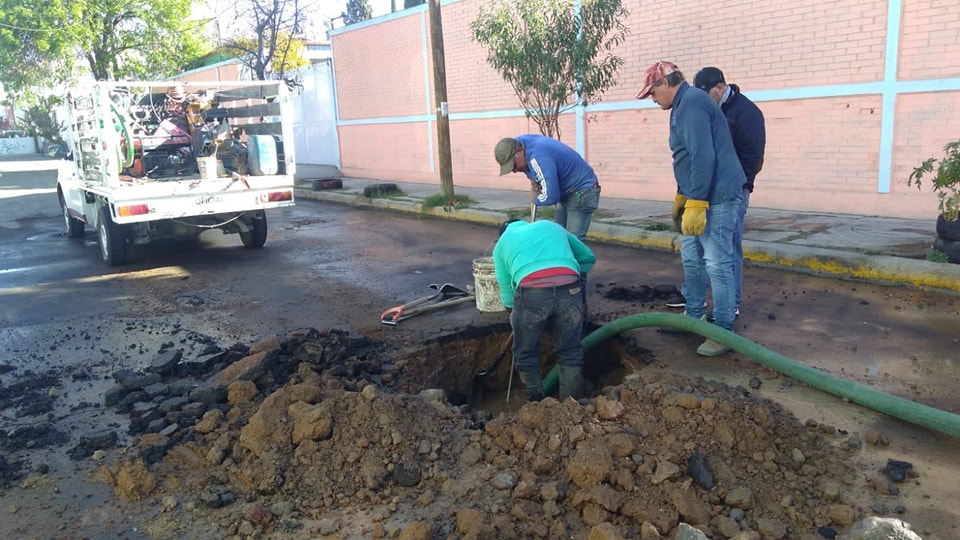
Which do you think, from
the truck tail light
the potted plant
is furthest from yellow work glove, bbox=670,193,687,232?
the truck tail light

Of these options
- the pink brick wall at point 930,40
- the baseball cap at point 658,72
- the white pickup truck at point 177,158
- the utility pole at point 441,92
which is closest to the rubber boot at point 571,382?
the baseball cap at point 658,72

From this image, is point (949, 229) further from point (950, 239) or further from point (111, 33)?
point (111, 33)

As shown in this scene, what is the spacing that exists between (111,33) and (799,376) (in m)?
28.3

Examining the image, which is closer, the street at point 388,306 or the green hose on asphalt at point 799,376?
the green hose on asphalt at point 799,376

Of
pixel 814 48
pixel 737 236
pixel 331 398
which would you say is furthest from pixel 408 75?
pixel 331 398

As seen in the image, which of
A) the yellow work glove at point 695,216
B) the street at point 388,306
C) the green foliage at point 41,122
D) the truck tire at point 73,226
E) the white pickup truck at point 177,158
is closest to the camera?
the street at point 388,306

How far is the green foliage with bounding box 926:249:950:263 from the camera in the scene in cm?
686

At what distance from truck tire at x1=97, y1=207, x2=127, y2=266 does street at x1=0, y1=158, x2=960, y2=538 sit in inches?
7.5

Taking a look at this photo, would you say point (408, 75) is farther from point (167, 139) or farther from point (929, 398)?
point (929, 398)

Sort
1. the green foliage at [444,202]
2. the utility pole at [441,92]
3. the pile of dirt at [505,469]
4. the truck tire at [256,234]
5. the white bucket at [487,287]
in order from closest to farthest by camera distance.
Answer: the pile of dirt at [505,469], the white bucket at [487,287], the truck tire at [256,234], the utility pole at [441,92], the green foliage at [444,202]

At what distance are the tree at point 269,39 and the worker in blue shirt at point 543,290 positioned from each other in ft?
49.5

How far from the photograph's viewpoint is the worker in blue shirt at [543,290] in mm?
4523

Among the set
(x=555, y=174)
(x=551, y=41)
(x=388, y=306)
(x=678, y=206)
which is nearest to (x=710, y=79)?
(x=678, y=206)

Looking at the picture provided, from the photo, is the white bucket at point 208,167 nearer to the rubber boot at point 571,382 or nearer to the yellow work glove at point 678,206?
the yellow work glove at point 678,206
